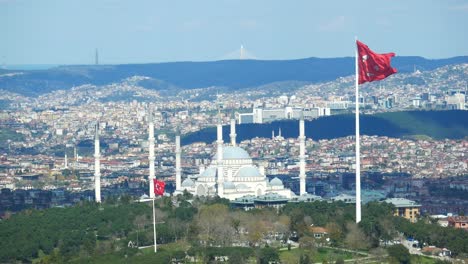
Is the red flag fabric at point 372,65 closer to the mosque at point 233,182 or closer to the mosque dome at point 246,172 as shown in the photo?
the mosque at point 233,182

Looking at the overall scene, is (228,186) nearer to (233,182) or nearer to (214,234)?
(233,182)

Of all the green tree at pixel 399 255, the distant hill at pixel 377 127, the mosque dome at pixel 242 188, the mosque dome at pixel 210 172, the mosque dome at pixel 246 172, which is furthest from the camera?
the distant hill at pixel 377 127

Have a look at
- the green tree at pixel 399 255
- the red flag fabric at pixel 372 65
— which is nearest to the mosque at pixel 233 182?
the green tree at pixel 399 255

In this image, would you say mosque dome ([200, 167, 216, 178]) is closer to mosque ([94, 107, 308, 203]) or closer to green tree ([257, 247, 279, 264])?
mosque ([94, 107, 308, 203])

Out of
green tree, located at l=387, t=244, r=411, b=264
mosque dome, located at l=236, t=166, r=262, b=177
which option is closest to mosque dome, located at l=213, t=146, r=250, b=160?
mosque dome, located at l=236, t=166, r=262, b=177

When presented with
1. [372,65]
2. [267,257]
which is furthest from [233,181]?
[372,65]

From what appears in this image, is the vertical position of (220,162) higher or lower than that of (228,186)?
higher

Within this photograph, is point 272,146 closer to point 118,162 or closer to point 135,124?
point 118,162
